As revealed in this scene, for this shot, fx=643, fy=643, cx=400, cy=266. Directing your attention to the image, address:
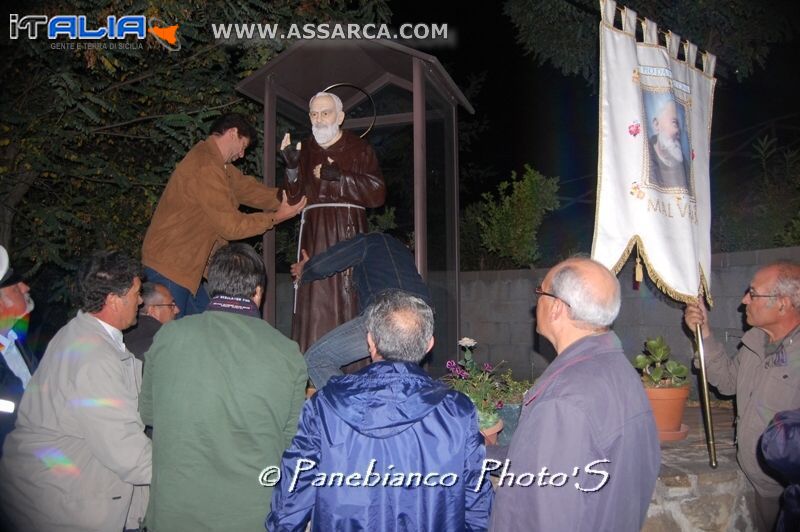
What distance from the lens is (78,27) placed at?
505 cm

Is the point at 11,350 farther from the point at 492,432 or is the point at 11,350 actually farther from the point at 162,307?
the point at 492,432

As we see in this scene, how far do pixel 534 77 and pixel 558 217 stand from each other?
19.0ft

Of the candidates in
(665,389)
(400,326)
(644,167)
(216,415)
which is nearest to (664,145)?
(644,167)

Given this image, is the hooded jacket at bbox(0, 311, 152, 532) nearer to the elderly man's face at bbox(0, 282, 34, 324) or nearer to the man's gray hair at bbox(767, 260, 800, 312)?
the elderly man's face at bbox(0, 282, 34, 324)

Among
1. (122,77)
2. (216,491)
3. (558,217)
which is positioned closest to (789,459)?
(216,491)

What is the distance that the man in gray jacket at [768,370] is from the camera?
336 centimetres

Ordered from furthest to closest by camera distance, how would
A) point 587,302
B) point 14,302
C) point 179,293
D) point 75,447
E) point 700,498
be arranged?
point 179,293, point 700,498, point 14,302, point 75,447, point 587,302

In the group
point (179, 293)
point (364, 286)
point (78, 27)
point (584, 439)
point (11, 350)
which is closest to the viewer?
point (584, 439)

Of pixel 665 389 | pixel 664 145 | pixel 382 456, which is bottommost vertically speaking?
pixel 665 389

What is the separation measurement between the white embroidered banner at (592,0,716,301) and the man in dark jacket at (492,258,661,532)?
4.81 feet

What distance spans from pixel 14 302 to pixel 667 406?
12.6 ft

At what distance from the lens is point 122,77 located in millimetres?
5949

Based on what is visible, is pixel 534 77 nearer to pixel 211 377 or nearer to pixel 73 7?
pixel 73 7

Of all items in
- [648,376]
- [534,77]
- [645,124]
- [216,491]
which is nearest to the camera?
[216,491]
